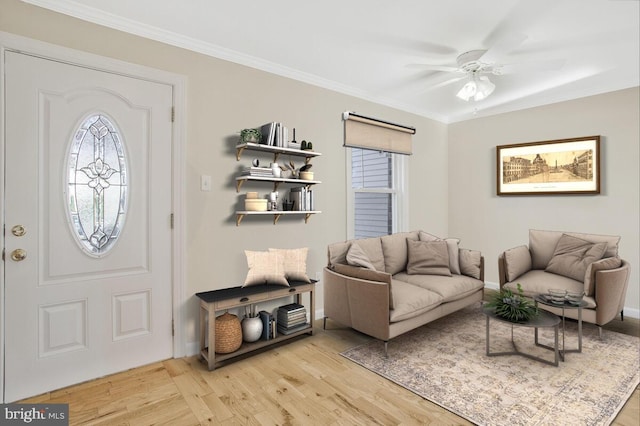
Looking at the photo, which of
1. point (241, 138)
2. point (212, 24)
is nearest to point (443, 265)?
point (241, 138)

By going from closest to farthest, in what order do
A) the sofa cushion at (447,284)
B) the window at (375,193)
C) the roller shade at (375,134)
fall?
the sofa cushion at (447,284) → the roller shade at (375,134) → the window at (375,193)

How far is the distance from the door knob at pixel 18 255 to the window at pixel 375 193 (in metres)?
2.86

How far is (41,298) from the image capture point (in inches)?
89.0

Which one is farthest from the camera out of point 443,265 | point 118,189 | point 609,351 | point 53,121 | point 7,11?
point 443,265

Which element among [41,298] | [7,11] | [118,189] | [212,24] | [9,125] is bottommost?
[41,298]

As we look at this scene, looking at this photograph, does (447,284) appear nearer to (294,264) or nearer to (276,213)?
(294,264)

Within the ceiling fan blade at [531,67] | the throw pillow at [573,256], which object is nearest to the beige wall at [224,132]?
the ceiling fan blade at [531,67]

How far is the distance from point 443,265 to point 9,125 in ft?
12.2

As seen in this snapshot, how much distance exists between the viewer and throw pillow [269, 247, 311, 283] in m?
3.13

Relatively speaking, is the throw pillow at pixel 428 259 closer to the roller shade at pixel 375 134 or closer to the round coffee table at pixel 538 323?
the round coffee table at pixel 538 323

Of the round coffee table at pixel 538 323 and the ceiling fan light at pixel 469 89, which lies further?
the ceiling fan light at pixel 469 89

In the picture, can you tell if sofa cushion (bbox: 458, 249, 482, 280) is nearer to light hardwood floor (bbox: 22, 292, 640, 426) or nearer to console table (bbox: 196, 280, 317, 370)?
light hardwood floor (bbox: 22, 292, 640, 426)

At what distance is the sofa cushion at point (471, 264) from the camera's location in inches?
143

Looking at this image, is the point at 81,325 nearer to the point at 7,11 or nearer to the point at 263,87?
the point at 7,11
